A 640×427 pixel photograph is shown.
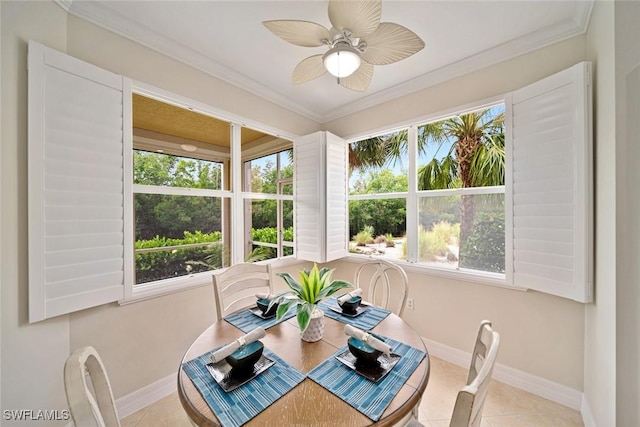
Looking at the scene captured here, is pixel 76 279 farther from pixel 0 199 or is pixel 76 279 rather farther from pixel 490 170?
pixel 490 170

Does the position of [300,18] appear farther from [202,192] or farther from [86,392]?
[86,392]

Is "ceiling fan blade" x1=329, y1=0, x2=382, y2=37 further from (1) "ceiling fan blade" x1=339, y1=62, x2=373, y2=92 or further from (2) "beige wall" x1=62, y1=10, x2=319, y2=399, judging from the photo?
(2) "beige wall" x1=62, y1=10, x2=319, y2=399

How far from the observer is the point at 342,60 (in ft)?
4.69

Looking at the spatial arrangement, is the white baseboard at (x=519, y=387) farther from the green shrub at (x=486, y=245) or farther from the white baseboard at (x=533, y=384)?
the green shrub at (x=486, y=245)

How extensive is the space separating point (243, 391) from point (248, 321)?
1.94 ft

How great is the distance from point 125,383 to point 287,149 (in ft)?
8.50

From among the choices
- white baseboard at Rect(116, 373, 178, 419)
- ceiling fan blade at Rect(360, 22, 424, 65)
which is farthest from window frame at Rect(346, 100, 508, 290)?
white baseboard at Rect(116, 373, 178, 419)

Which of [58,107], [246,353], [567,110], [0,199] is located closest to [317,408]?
[246,353]

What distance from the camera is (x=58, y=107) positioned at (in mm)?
1403

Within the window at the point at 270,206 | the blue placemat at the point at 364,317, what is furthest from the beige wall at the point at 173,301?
the blue placemat at the point at 364,317

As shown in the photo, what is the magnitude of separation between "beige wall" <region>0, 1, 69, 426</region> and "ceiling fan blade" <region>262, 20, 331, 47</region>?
1317 millimetres

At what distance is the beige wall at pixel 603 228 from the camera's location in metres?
1.25

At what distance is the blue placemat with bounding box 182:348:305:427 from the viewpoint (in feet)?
2.62

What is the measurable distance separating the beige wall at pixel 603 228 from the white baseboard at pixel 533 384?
16 centimetres
